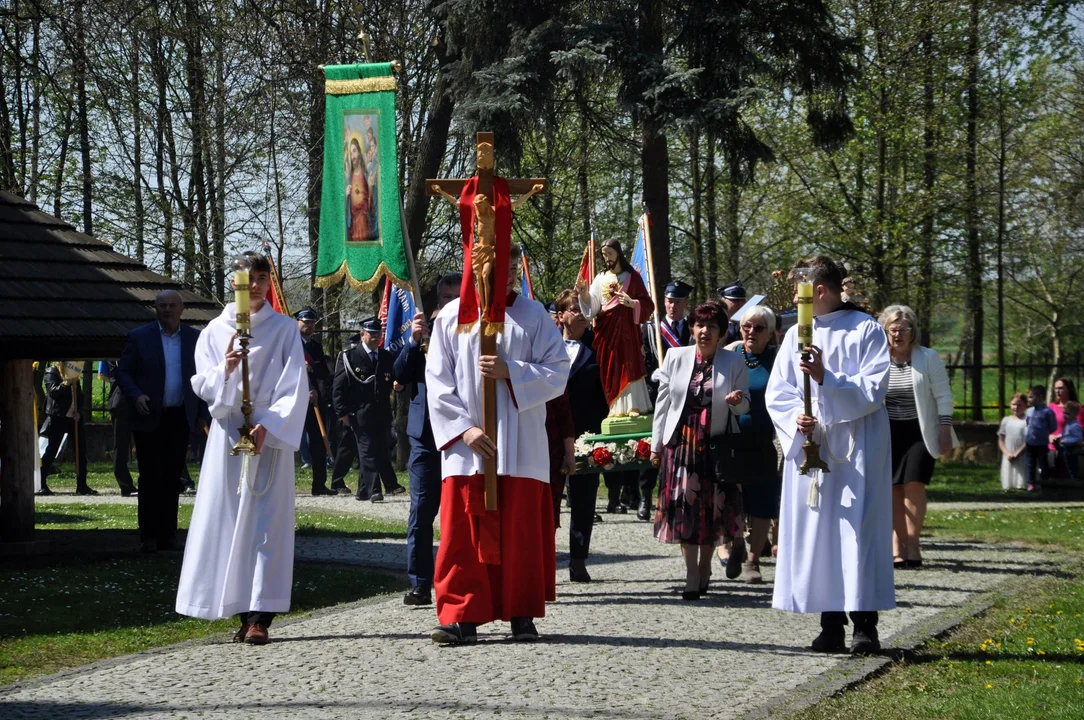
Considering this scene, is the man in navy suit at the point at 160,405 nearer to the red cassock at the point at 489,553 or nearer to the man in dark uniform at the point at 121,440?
the red cassock at the point at 489,553

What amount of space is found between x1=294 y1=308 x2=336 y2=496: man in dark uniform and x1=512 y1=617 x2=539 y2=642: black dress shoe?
33.1 ft

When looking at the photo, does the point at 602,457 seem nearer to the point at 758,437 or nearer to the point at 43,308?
the point at 758,437

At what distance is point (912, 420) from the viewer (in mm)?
11430

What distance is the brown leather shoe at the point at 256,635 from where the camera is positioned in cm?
779

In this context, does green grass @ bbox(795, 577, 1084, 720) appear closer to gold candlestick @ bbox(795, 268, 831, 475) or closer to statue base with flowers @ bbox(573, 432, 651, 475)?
gold candlestick @ bbox(795, 268, 831, 475)

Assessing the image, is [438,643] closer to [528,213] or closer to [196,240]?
[196,240]

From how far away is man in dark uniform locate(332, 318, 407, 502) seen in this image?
1777 cm

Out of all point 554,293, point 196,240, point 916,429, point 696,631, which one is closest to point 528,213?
point 554,293

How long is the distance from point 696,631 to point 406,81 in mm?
18268

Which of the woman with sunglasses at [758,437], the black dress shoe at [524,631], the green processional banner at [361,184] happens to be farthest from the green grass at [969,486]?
the black dress shoe at [524,631]

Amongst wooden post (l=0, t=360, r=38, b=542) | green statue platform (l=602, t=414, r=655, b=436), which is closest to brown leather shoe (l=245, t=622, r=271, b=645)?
wooden post (l=0, t=360, r=38, b=542)

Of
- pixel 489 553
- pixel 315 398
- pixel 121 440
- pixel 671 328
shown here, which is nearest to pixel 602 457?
pixel 671 328

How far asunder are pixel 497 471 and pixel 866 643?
2131 mm

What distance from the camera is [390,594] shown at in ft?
32.1
